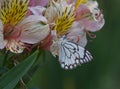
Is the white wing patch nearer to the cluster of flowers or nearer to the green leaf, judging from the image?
the cluster of flowers

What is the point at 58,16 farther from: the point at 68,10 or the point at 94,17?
the point at 94,17

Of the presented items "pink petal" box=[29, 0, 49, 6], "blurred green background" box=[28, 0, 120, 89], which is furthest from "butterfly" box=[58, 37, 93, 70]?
"blurred green background" box=[28, 0, 120, 89]

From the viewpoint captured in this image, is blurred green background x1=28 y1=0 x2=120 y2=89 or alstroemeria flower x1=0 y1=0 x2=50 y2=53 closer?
alstroemeria flower x1=0 y1=0 x2=50 y2=53

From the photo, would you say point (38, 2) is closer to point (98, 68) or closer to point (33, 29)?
point (33, 29)

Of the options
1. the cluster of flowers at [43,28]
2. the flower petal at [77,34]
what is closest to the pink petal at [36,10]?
the cluster of flowers at [43,28]

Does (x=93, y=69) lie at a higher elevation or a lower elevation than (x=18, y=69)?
lower

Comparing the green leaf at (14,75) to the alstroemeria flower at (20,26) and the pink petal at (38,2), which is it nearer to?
the alstroemeria flower at (20,26)

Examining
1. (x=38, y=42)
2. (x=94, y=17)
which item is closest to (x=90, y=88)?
(x=94, y=17)
